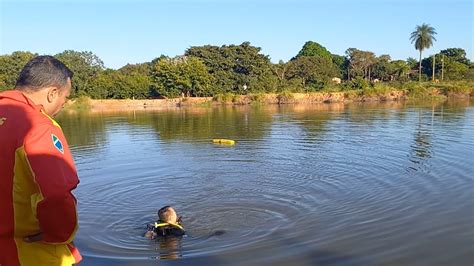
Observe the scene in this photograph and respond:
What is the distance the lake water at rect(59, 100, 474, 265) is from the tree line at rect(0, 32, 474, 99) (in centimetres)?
5154

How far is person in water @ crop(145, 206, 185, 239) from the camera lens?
26.7ft

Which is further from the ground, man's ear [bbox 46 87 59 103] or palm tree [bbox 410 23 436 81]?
palm tree [bbox 410 23 436 81]

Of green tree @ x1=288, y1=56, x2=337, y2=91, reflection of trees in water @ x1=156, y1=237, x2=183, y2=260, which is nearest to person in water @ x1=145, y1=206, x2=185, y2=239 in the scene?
reflection of trees in water @ x1=156, y1=237, x2=183, y2=260

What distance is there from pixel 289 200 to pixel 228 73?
212ft

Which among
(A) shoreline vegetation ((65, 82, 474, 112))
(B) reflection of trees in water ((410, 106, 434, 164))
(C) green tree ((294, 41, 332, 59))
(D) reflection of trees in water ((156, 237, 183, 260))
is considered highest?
(C) green tree ((294, 41, 332, 59))

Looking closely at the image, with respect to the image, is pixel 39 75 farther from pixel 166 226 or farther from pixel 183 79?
pixel 183 79

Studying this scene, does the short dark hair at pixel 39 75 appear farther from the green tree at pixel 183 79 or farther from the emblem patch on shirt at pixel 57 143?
the green tree at pixel 183 79

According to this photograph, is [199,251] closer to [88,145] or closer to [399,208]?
[399,208]

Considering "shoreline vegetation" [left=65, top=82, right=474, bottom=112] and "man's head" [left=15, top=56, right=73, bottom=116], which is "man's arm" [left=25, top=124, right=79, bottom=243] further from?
"shoreline vegetation" [left=65, top=82, right=474, bottom=112]

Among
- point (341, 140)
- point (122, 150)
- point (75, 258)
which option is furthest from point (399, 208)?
point (122, 150)

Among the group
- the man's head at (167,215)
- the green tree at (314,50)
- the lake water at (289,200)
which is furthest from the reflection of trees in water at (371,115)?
the green tree at (314,50)

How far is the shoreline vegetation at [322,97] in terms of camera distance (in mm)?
60906

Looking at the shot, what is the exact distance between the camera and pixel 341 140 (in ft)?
67.2

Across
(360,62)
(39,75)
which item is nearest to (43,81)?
(39,75)
